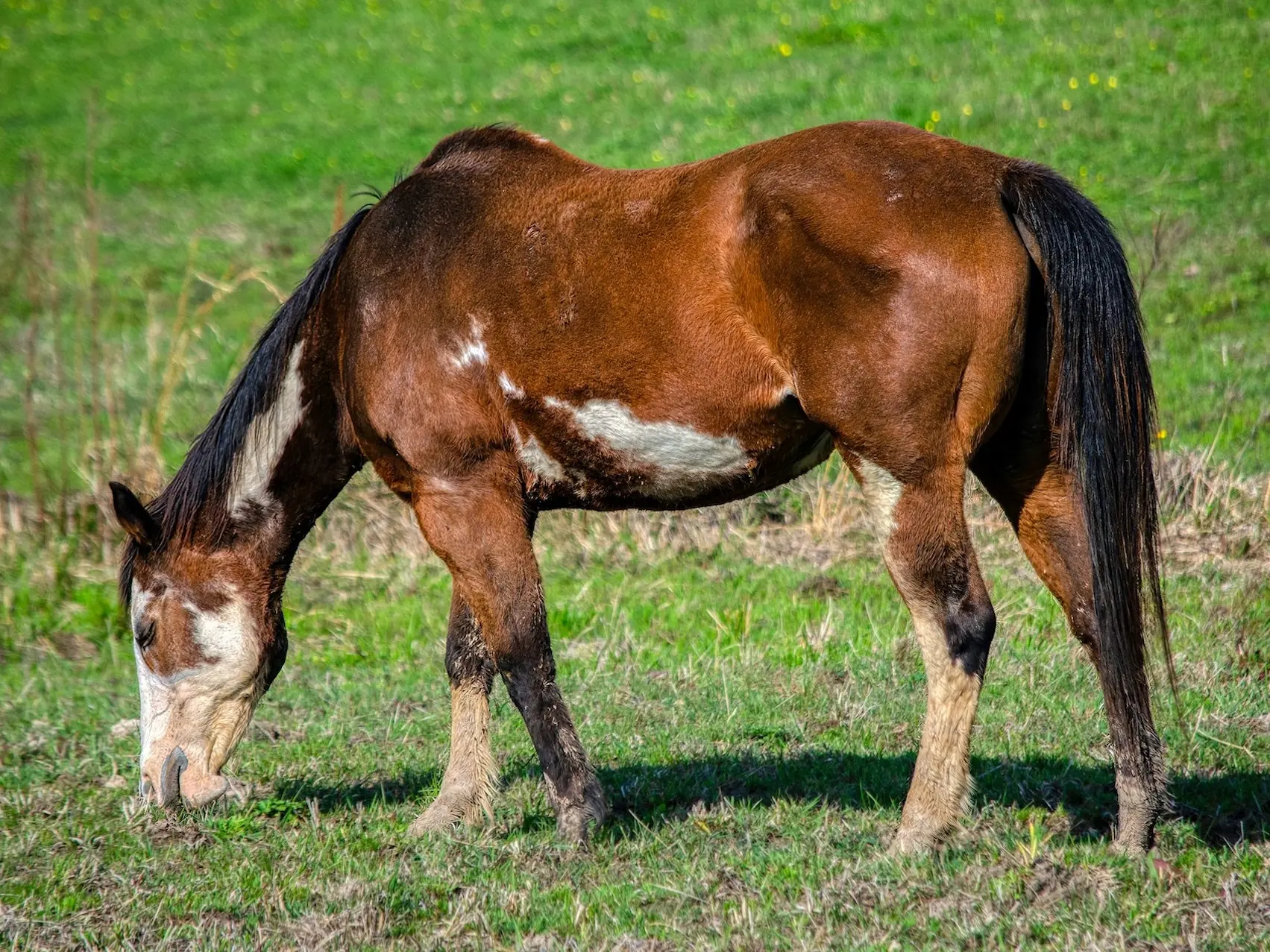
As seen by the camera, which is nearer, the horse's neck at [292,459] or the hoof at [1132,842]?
the hoof at [1132,842]

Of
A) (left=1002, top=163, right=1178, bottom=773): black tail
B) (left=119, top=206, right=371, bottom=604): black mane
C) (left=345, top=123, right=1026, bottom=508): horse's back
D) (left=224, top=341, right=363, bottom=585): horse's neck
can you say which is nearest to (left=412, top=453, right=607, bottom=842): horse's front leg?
(left=345, top=123, right=1026, bottom=508): horse's back

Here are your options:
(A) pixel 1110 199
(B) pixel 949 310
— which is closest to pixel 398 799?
(B) pixel 949 310

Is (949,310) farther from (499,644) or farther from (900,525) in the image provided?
(499,644)

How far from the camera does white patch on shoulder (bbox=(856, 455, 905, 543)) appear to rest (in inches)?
156

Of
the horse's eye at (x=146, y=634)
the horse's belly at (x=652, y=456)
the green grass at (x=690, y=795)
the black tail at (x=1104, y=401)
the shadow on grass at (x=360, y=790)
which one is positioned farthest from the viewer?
the shadow on grass at (x=360, y=790)

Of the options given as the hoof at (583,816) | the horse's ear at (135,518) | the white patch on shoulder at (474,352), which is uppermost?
the white patch on shoulder at (474,352)

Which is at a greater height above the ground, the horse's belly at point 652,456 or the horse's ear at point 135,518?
the horse's belly at point 652,456

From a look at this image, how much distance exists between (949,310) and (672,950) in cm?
193

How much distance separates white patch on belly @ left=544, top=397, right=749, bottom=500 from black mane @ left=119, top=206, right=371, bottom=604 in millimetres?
1192

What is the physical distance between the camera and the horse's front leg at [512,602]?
4473mm

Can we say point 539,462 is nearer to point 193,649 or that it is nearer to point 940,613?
point 940,613

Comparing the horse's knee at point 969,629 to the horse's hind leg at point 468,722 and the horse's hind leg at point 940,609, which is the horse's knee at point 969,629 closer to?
the horse's hind leg at point 940,609

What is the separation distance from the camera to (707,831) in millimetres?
4496

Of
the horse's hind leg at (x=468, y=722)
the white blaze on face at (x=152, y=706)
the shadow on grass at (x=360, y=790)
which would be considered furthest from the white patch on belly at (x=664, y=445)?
the white blaze on face at (x=152, y=706)
